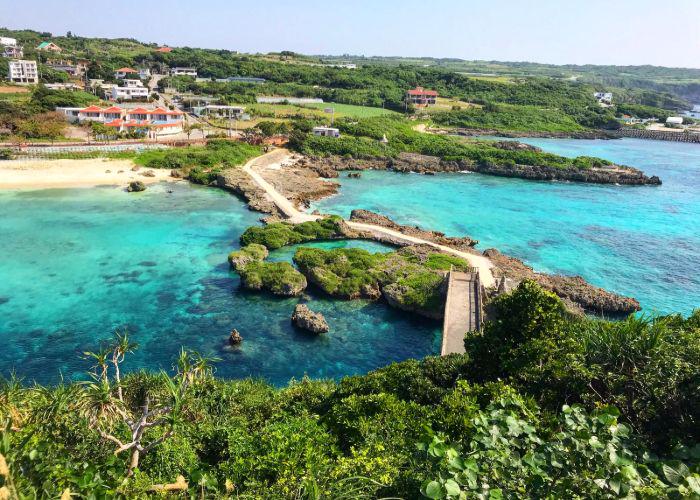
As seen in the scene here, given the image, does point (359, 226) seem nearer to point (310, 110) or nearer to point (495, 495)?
point (495, 495)

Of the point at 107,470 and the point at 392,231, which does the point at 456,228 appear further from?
the point at 107,470

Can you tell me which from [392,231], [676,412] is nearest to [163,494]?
[676,412]

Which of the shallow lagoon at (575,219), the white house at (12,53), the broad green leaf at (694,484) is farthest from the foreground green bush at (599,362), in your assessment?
the white house at (12,53)

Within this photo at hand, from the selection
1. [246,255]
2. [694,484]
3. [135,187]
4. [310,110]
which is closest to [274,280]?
[246,255]

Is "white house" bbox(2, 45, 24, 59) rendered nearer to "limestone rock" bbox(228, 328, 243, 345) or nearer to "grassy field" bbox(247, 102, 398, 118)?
"grassy field" bbox(247, 102, 398, 118)

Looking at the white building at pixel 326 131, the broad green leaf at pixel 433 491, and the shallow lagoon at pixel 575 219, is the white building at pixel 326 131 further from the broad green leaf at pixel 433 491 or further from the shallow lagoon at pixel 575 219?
the broad green leaf at pixel 433 491

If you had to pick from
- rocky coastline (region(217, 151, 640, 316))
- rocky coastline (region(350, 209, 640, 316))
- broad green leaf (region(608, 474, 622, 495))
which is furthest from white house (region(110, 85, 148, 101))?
broad green leaf (region(608, 474, 622, 495))
